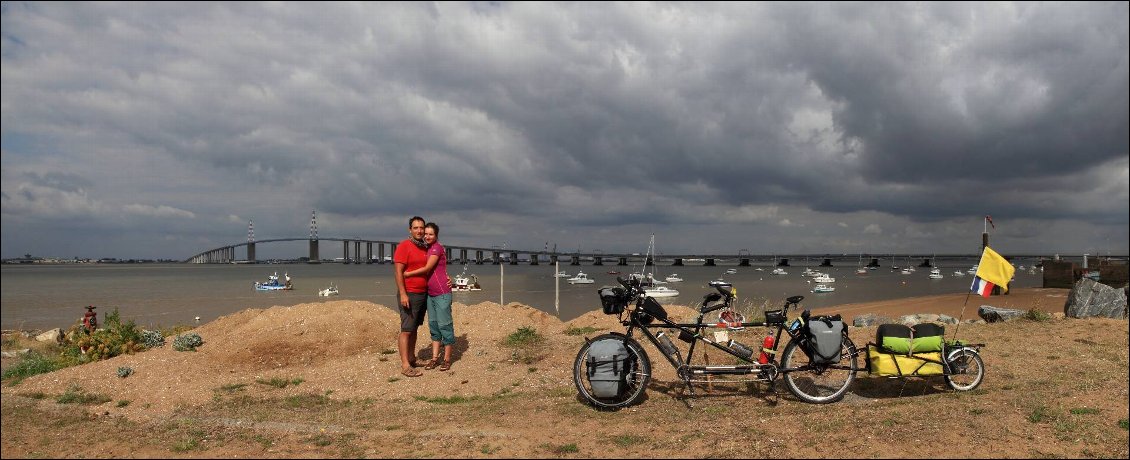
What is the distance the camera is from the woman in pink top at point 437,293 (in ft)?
29.2

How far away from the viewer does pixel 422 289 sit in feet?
29.6

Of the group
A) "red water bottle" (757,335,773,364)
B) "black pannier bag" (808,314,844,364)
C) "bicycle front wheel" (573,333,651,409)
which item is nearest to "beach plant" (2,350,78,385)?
"bicycle front wheel" (573,333,651,409)

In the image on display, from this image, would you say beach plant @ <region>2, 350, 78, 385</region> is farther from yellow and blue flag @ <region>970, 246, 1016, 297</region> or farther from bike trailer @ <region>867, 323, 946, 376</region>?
yellow and blue flag @ <region>970, 246, 1016, 297</region>

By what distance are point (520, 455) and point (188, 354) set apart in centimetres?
803

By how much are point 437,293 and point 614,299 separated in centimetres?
322

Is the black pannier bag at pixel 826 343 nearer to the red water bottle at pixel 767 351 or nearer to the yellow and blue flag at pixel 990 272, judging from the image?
the red water bottle at pixel 767 351

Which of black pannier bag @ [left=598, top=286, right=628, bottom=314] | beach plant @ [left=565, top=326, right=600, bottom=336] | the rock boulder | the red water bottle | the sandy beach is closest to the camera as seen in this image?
the sandy beach

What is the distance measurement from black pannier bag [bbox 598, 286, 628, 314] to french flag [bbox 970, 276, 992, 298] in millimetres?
5107

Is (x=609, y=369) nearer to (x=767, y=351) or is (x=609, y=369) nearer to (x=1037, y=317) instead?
(x=767, y=351)

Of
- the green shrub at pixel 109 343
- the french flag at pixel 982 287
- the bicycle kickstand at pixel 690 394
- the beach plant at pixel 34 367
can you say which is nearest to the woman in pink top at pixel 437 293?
the bicycle kickstand at pixel 690 394

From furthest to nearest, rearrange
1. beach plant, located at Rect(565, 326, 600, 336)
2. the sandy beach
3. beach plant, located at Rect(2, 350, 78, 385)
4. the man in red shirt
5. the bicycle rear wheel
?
beach plant, located at Rect(565, 326, 600, 336)
beach plant, located at Rect(2, 350, 78, 385)
the man in red shirt
the bicycle rear wheel
the sandy beach

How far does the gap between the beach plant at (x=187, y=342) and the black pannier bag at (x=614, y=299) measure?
8188 millimetres

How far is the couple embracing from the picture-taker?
884 centimetres

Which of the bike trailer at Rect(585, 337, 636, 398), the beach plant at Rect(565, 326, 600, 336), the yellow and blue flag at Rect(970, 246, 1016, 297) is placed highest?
the yellow and blue flag at Rect(970, 246, 1016, 297)
